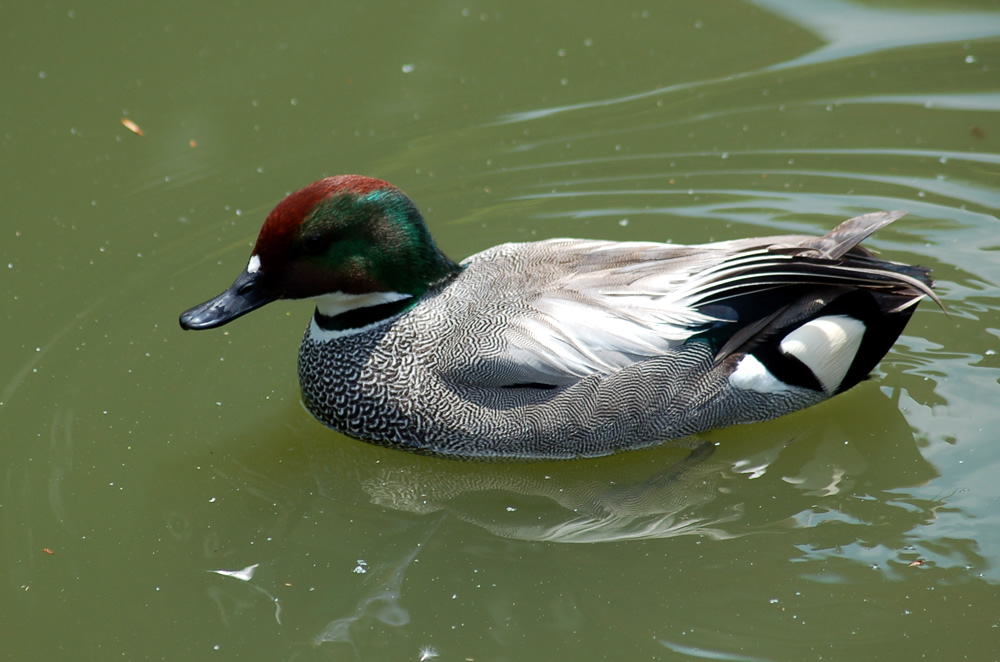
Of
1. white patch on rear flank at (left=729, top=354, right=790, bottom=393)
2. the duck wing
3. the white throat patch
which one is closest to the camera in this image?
the duck wing

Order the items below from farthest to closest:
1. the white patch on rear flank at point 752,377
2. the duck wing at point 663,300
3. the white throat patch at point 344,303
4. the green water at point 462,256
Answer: the white throat patch at point 344,303, the white patch on rear flank at point 752,377, the duck wing at point 663,300, the green water at point 462,256

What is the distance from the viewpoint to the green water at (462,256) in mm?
4215

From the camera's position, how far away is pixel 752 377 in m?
4.80

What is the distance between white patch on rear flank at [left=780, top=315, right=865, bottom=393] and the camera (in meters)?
4.79

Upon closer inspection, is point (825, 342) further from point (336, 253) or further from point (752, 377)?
point (336, 253)

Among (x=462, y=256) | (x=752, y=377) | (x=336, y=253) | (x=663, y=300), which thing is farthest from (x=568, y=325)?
(x=462, y=256)

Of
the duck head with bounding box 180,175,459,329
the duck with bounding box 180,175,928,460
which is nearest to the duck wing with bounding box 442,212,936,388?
the duck with bounding box 180,175,928,460

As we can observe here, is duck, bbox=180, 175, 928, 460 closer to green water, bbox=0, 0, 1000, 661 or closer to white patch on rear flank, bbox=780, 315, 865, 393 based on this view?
white patch on rear flank, bbox=780, 315, 865, 393

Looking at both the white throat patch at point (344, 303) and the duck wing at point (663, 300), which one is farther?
the white throat patch at point (344, 303)

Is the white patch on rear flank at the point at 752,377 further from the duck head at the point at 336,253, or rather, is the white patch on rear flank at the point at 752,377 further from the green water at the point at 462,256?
the duck head at the point at 336,253

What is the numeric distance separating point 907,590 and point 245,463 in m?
2.92

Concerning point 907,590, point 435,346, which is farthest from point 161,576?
point 907,590

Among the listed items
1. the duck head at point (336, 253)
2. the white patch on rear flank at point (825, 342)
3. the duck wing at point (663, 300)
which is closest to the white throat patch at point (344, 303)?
the duck head at point (336, 253)

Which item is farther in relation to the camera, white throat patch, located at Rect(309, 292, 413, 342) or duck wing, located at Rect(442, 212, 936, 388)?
white throat patch, located at Rect(309, 292, 413, 342)
